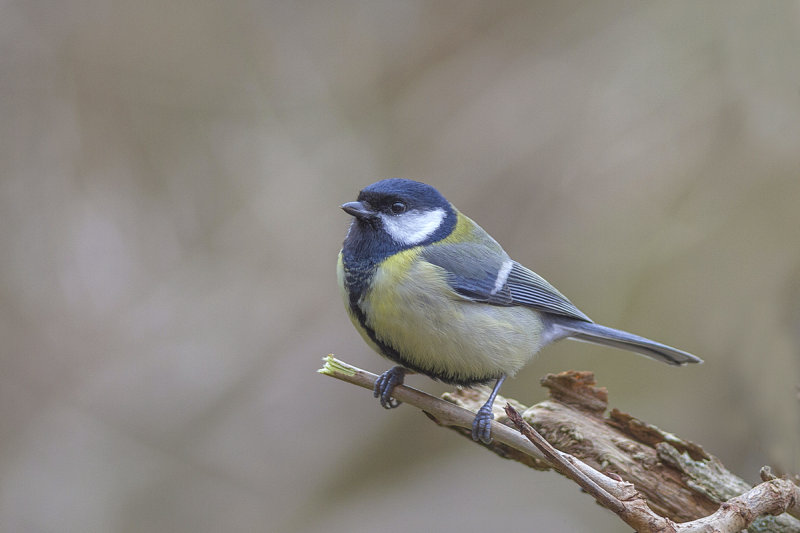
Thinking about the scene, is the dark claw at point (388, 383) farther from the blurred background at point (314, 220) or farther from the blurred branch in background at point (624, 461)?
the blurred background at point (314, 220)

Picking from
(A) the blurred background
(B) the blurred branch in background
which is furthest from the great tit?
(A) the blurred background

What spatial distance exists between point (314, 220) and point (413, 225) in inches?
73.6

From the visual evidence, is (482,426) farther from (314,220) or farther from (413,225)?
(314,220)

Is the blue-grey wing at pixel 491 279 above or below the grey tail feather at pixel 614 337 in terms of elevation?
above

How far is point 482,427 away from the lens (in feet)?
6.86

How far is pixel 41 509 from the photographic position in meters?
3.81

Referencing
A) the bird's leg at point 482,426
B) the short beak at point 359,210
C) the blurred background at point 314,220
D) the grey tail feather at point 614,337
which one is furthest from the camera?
the blurred background at point 314,220

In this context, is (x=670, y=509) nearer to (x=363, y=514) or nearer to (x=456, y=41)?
(x=363, y=514)

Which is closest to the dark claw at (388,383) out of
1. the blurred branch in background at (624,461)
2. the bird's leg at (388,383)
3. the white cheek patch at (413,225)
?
the bird's leg at (388,383)

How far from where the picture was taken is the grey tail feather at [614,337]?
247 cm

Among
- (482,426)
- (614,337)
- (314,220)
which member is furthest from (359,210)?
(314,220)

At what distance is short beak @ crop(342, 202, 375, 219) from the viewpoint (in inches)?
88.4

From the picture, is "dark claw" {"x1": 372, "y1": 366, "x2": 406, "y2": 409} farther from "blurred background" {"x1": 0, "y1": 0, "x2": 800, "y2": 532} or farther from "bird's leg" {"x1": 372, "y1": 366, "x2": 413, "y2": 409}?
"blurred background" {"x1": 0, "y1": 0, "x2": 800, "y2": 532}

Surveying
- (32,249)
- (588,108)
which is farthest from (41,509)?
(588,108)
